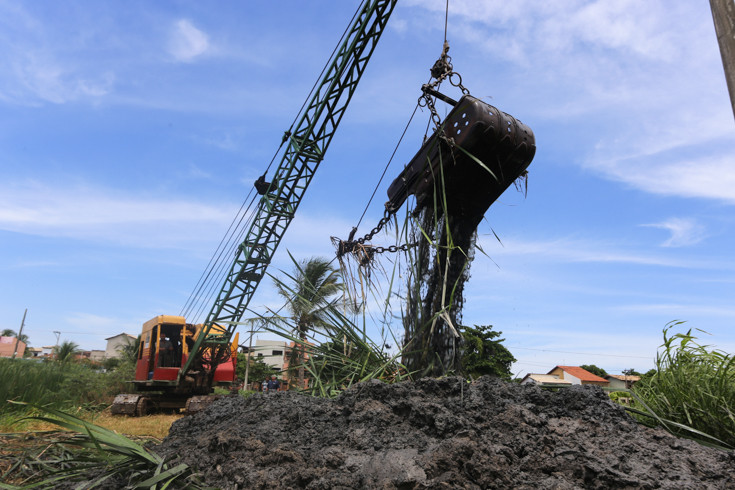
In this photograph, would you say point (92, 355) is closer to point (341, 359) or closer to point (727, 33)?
point (341, 359)

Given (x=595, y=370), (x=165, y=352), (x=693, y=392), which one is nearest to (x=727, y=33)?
(x=693, y=392)

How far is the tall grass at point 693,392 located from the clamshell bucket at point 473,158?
144cm

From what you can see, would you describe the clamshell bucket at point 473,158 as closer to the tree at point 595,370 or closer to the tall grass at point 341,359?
the tall grass at point 341,359

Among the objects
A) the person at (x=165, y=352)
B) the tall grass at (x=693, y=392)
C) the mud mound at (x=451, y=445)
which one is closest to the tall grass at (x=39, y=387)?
the mud mound at (x=451, y=445)

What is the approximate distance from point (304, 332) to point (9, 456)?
1.95 metres

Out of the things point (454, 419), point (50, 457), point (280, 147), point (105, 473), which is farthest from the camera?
point (280, 147)

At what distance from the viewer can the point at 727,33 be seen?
111 inches

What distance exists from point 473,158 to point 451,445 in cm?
187

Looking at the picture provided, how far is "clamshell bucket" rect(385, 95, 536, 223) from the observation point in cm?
308

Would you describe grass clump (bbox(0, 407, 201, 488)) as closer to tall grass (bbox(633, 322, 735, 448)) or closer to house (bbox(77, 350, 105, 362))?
tall grass (bbox(633, 322, 735, 448))

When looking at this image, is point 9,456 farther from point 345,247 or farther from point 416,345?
point 345,247

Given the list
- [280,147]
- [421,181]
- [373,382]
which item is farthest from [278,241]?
[373,382]

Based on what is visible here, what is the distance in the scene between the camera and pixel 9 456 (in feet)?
9.24

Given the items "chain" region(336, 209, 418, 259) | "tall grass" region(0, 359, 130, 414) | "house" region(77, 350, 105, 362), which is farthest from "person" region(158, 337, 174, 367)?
"house" region(77, 350, 105, 362)
